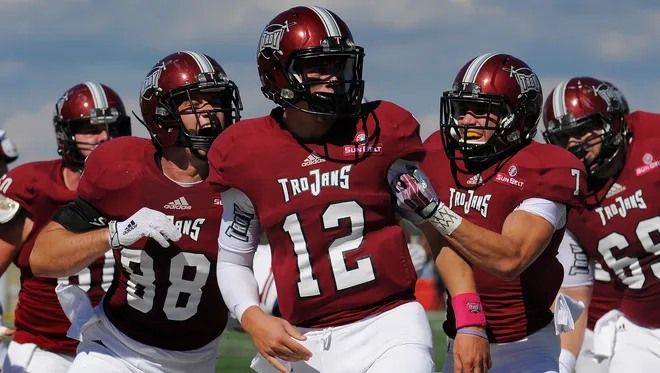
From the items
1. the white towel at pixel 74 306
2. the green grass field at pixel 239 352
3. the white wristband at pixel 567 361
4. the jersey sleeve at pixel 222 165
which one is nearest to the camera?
the jersey sleeve at pixel 222 165

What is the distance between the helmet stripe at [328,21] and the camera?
460 cm

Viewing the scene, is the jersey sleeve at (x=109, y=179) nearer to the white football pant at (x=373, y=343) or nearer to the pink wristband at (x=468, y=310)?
the white football pant at (x=373, y=343)

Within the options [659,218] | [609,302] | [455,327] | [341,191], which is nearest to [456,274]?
[455,327]

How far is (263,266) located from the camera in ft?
22.6

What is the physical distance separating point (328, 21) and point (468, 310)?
1.20 m

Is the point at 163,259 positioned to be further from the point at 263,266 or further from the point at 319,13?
the point at 263,266

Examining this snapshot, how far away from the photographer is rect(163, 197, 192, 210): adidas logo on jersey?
5.16 m

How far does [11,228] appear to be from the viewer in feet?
21.9

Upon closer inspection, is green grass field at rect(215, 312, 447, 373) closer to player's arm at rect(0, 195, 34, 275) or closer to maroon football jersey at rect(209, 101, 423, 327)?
player's arm at rect(0, 195, 34, 275)

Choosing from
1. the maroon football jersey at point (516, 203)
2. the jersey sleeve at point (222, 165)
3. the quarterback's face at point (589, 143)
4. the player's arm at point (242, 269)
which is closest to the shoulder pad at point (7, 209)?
the player's arm at point (242, 269)

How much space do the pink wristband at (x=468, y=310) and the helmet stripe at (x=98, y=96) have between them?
3.47 meters

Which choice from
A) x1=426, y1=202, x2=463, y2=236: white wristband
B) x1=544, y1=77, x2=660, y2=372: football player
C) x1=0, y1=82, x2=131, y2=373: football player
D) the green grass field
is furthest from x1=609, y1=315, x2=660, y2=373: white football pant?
the green grass field

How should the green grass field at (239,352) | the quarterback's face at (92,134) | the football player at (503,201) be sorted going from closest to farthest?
the football player at (503,201), the quarterback's face at (92,134), the green grass field at (239,352)

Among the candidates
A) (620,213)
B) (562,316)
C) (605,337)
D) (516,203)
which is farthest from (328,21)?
(605,337)
